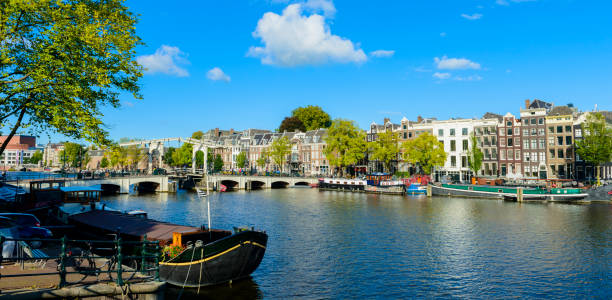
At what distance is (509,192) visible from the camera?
221ft

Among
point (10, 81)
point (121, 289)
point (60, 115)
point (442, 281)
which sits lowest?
point (442, 281)

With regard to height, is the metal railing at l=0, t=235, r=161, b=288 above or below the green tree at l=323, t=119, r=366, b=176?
below

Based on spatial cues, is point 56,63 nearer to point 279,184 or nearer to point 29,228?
point 29,228

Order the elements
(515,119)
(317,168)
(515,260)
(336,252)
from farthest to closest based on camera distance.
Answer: (317,168), (515,119), (336,252), (515,260)

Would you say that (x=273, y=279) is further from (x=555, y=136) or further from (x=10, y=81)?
(x=555, y=136)

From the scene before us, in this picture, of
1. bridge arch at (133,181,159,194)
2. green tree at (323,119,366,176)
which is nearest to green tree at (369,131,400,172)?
green tree at (323,119,366,176)

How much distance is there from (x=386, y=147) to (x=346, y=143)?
1080 cm

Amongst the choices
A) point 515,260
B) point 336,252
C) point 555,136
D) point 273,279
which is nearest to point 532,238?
point 515,260

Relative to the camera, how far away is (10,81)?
19.4 meters

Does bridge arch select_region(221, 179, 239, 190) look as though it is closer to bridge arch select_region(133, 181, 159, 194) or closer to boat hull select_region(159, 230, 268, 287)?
bridge arch select_region(133, 181, 159, 194)

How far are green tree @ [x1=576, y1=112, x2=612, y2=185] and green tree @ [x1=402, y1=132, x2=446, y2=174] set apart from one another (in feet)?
84.8

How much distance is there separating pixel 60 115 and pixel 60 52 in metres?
3.20

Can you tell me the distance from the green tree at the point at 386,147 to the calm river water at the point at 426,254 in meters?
43.1

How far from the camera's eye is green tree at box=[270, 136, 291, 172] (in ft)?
397
